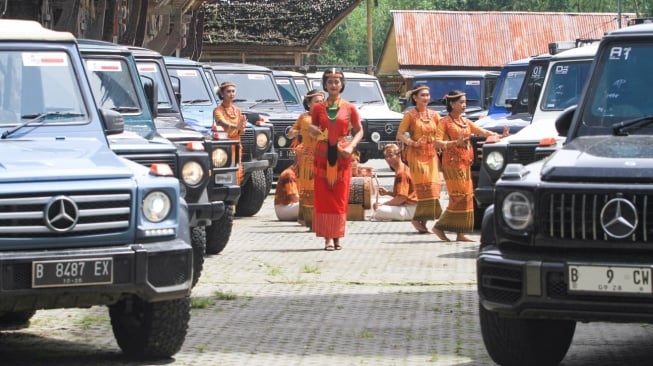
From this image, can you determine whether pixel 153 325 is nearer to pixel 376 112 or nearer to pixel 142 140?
pixel 142 140

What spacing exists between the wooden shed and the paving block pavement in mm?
56680

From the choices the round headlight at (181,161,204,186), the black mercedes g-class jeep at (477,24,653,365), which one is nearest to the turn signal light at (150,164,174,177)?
the black mercedes g-class jeep at (477,24,653,365)

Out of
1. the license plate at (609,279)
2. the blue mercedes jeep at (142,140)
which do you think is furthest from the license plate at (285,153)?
the license plate at (609,279)

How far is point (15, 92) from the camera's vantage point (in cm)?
933

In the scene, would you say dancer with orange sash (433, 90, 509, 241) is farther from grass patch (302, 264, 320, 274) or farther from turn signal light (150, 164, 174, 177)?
turn signal light (150, 164, 174, 177)

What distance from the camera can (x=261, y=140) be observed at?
758 inches

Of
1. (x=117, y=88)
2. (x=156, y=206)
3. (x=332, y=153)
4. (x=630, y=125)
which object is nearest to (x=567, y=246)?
(x=630, y=125)

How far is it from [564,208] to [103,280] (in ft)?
7.50

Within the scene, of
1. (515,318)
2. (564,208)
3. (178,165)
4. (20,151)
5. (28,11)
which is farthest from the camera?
(28,11)

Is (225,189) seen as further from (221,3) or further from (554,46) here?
(221,3)

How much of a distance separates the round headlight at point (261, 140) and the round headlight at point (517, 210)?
1159cm

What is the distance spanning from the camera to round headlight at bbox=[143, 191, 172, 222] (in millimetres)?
8281

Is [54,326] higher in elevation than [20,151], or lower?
lower

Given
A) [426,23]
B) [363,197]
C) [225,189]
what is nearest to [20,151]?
[225,189]
